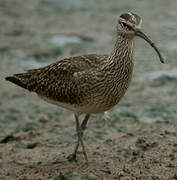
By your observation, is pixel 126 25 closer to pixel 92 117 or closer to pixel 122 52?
pixel 122 52

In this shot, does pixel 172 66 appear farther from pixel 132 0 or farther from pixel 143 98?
pixel 132 0

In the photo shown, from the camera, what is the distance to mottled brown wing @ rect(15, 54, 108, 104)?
8.12 m

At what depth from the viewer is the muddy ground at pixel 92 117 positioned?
820cm

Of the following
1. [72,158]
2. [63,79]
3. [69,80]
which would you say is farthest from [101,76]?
[72,158]

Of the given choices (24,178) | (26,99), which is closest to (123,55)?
(24,178)

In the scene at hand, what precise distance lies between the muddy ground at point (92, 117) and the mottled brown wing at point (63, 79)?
0.96 metres

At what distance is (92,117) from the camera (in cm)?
1059

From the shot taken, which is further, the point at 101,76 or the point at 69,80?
the point at 69,80

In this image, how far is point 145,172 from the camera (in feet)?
25.6

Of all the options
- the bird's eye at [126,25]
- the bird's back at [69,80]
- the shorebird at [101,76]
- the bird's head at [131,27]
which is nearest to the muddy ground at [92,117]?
the shorebird at [101,76]

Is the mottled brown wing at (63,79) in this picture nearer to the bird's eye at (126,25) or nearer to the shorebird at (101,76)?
the shorebird at (101,76)

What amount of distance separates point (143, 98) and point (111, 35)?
4.57 meters

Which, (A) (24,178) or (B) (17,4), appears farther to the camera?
(B) (17,4)

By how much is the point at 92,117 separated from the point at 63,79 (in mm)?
2289
